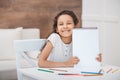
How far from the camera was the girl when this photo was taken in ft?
5.30

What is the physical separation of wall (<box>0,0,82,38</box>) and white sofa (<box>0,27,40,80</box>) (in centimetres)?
24

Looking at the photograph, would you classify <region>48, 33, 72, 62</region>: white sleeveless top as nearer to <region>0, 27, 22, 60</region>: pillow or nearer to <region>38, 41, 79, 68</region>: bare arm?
<region>38, 41, 79, 68</region>: bare arm

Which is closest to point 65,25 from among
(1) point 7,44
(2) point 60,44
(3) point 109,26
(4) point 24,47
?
(2) point 60,44

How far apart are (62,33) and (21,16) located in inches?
96.9

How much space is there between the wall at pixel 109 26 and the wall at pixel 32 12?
48 centimetres

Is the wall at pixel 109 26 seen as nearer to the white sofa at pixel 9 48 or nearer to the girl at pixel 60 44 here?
the white sofa at pixel 9 48

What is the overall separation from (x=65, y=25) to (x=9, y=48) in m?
2.03

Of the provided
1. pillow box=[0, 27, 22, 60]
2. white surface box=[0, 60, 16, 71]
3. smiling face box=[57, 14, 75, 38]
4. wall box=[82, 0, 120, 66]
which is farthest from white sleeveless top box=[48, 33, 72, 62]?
wall box=[82, 0, 120, 66]

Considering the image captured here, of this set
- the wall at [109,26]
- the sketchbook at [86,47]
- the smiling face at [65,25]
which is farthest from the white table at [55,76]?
the wall at [109,26]

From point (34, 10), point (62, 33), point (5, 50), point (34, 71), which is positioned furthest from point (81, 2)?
point (34, 71)

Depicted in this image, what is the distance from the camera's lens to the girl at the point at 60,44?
5.30 feet

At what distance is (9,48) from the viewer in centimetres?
351

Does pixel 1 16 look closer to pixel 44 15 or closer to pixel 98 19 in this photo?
pixel 44 15

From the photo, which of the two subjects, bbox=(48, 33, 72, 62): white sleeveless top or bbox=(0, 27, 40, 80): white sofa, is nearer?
bbox=(48, 33, 72, 62): white sleeveless top
